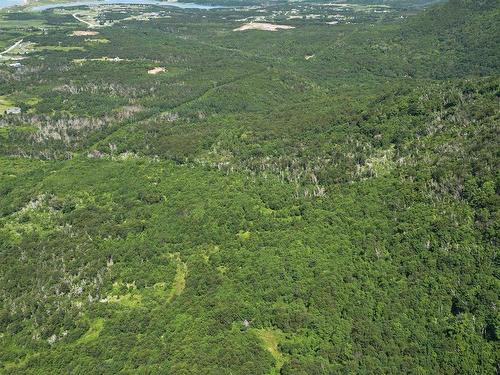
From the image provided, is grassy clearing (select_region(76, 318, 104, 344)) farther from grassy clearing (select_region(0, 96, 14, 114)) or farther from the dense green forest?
grassy clearing (select_region(0, 96, 14, 114))

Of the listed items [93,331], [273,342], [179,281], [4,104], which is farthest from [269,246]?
[4,104]

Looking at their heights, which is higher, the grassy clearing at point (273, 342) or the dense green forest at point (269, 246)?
the dense green forest at point (269, 246)

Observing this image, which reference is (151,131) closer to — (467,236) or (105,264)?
(105,264)

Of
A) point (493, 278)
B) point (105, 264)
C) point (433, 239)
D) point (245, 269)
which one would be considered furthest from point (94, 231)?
point (493, 278)

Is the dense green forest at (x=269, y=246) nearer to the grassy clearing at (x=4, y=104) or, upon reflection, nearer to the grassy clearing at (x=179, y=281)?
the grassy clearing at (x=179, y=281)

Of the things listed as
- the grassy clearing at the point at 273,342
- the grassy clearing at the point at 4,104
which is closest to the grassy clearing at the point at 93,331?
the grassy clearing at the point at 273,342

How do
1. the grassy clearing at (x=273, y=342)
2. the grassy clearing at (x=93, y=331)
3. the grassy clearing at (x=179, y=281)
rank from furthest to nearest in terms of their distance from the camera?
the grassy clearing at (x=179, y=281) → the grassy clearing at (x=93, y=331) → the grassy clearing at (x=273, y=342)

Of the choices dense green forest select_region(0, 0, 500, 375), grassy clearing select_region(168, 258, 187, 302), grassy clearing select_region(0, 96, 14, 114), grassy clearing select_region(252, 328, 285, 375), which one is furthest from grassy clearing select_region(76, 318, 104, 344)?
grassy clearing select_region(0, 96, 14, 114)

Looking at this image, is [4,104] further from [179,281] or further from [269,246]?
[269,246]

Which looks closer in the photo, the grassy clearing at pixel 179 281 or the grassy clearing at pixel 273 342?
the grassy clearing at pixel 273 342

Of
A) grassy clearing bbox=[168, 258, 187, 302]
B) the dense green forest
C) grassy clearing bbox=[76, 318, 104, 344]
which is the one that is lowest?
grassy clearing bbox=[76, 318, 104, 344]

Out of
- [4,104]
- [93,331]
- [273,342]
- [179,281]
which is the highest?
[4,104]
